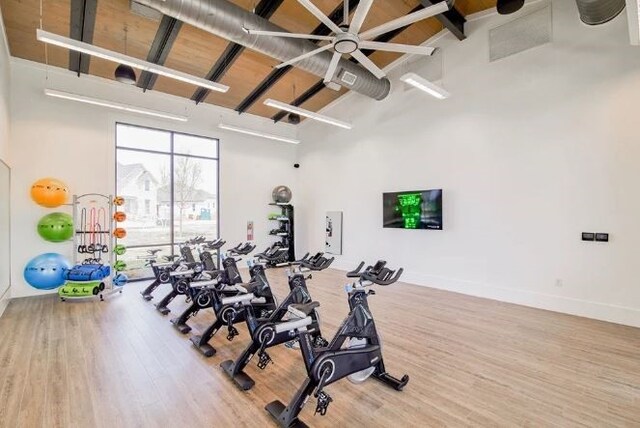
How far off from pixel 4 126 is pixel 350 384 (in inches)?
255

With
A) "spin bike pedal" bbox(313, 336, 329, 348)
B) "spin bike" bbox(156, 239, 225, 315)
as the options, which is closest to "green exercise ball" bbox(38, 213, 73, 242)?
"spin bike" bbox(156, 239, 225, 315)

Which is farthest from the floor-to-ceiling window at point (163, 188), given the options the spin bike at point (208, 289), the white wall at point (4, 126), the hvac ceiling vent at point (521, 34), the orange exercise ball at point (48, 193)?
the hvac ceiling vent at point (521, 34)

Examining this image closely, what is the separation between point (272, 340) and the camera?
115 inches

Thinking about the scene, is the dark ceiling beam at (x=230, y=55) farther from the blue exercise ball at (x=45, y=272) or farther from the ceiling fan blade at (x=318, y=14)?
the blue exercise ball at (x=45, y=272)

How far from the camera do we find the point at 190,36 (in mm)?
5297

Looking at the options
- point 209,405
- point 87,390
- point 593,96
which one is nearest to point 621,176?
point 593,96

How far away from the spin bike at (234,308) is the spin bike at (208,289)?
0.10 meters

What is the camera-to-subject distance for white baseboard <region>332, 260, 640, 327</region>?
409 centimetres

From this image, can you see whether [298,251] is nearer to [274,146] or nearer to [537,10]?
[274,146]

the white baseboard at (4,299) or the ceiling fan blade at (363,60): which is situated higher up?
the ceiling fan blade at (363,60)

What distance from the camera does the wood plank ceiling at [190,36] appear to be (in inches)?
180

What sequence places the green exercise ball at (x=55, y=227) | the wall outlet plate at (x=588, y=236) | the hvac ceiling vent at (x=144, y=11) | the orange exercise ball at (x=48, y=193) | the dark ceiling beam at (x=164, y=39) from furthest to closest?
the green exercise ball at (x=55, y=227) → the orange exercise ball at (x=48, y=193) → the dark ceiling beam at (x=164, y=39) → the hvac ceiling vent at (x=144, y=11) → the wall outlet plate at (x=588, y=236)

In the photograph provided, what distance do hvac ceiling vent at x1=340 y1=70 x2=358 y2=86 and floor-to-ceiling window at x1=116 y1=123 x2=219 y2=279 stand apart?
13.4ft

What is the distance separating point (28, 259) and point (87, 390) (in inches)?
180
